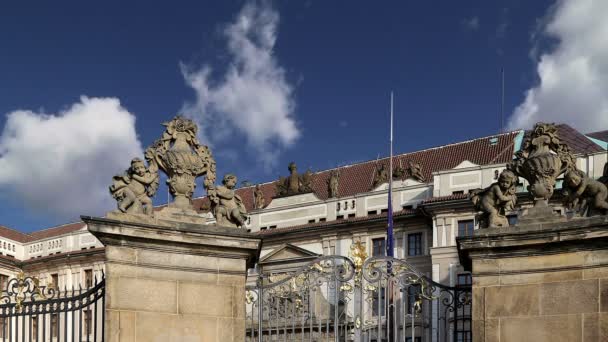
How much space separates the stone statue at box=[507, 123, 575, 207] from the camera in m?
9.84

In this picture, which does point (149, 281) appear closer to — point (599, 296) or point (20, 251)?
point (599, 296)

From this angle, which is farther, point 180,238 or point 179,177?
point 179,177

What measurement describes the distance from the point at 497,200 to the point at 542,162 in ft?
2.14

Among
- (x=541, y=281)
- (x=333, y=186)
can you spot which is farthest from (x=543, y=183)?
(x=333, y=186)

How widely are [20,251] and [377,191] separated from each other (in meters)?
21.8

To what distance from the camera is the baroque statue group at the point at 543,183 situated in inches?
381

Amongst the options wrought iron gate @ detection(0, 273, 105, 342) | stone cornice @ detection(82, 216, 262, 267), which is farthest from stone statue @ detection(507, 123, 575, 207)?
wrought iron gate @ detection(0, 273, 105, 342)

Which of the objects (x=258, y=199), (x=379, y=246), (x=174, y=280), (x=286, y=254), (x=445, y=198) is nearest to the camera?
(x=174, y=280)

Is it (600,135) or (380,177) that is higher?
(600,135)

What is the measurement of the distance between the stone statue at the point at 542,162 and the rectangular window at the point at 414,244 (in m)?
31.7

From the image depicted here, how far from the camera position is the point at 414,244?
41688mm

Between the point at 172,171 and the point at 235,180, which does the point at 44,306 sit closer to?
the point at 172,171

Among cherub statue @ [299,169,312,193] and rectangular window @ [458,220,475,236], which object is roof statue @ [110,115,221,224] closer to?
rectangular window @ [458,220,475,236]

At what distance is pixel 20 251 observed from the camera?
51.1 meters
